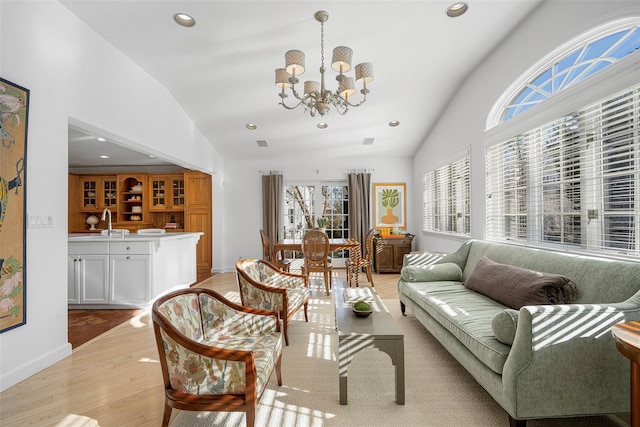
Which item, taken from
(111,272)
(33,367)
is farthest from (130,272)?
(33,367)

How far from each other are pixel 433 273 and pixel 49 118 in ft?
12.7

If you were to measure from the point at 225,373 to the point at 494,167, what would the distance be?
3.63 m

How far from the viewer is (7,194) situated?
2.21m

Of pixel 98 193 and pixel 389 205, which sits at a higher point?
pixel 98 193

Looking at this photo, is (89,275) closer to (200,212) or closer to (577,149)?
(200,212)

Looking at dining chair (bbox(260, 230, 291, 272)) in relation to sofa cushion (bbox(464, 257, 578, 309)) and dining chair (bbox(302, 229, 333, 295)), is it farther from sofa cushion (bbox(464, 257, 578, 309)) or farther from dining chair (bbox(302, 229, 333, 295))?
sofa cushion (bbox(464, 257, 578, 309))

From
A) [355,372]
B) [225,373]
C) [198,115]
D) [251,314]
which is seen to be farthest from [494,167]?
[198,115]

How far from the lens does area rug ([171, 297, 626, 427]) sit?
1797mm

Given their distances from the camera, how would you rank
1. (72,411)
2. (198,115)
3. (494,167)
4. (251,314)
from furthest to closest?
(198,115)
(494,167)
(251,314)
(72,411)

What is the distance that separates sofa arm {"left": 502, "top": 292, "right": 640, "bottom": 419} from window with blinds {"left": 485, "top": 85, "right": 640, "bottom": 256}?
90 centimetres

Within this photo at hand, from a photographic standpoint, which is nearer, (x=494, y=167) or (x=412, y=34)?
(x=412, y=34)

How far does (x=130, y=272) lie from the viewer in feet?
13.1

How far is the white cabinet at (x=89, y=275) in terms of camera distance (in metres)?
3.94

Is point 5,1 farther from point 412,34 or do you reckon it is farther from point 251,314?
point 412,34
